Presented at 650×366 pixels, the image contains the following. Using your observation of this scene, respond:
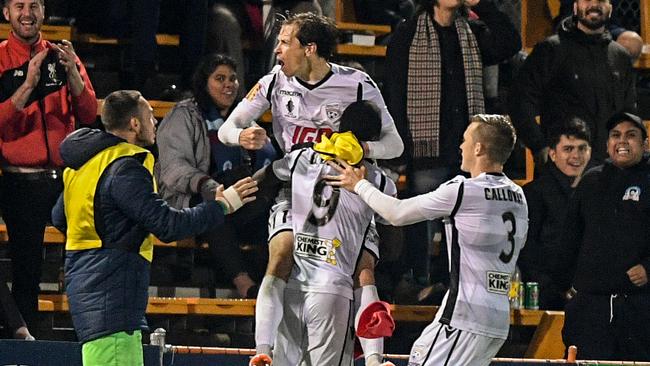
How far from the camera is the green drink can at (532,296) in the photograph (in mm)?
10477

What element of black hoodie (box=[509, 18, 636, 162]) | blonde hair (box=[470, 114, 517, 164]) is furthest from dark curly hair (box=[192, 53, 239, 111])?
blonde hair (box=[470, 114, 517, 164])

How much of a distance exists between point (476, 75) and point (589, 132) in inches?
34.7

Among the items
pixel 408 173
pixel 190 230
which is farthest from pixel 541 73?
pixel 190 230

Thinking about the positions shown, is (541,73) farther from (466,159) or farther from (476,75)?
(466,159)

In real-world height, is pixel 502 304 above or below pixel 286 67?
below

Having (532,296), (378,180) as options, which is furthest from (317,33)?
(532,296)

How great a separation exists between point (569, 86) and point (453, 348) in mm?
3711

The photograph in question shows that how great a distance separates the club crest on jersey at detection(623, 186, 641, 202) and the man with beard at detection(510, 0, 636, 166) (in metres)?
0.88

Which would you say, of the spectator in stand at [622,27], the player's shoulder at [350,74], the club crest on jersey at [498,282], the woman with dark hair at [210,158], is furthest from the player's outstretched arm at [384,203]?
the spectator in stand at [622,27]

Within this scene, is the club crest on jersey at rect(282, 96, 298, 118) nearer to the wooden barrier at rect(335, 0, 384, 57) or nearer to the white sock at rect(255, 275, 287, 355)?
the white sock at rect(255, 275, 287, 355)

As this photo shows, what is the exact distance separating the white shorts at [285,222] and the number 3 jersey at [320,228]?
0.06 m

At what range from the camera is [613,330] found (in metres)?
9.83

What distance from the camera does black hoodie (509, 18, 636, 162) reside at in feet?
36.0

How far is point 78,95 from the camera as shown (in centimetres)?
971
